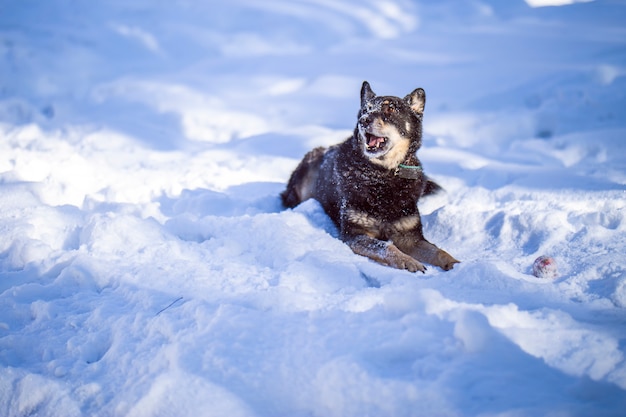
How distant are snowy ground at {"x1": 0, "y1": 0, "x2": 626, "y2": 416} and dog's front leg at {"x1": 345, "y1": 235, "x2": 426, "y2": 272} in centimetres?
12

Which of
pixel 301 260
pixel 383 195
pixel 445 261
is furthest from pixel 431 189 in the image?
pixel 301 260

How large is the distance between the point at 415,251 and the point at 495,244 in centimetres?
66

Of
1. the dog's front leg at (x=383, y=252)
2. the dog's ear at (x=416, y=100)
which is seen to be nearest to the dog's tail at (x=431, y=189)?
the dog's ear at (x=416, y=100)

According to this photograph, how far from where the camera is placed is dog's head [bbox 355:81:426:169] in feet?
11.4

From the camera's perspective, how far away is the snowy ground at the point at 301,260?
177cm

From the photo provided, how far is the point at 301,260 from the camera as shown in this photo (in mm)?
2994

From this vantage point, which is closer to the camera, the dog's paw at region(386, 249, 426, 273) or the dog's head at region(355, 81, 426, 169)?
the dog's paw at region(386, 249, 426, 273)

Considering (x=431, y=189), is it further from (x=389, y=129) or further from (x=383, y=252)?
(x=383, y=252)

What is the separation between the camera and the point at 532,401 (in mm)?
1604

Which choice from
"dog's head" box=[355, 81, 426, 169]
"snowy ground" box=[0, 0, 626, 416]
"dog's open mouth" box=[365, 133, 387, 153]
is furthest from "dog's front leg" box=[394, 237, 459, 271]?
"dog's open mouth" box=[365, 133, 387, 153]

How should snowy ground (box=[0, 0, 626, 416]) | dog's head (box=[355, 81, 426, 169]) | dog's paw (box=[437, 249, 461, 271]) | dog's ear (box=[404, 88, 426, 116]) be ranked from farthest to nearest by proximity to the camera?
dog's ear (box=[404, 88, 426, 116]) → dog's head (box=[355, 81, 426, 169]) → dog's paw (box=[437, 249, 461, 271]) → snowy ground (box=[0, 0, 626, 416])

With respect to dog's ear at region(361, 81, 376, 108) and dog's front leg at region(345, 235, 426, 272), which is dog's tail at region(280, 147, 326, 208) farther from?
dog's front leg at region(345, 235, 426, 272)

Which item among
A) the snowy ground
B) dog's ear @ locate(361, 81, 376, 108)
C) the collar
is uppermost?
dog's ear @ locate(361, 81, 376, 108)

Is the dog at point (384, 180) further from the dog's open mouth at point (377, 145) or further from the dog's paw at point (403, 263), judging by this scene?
the dog's paw at point (403, 263)
